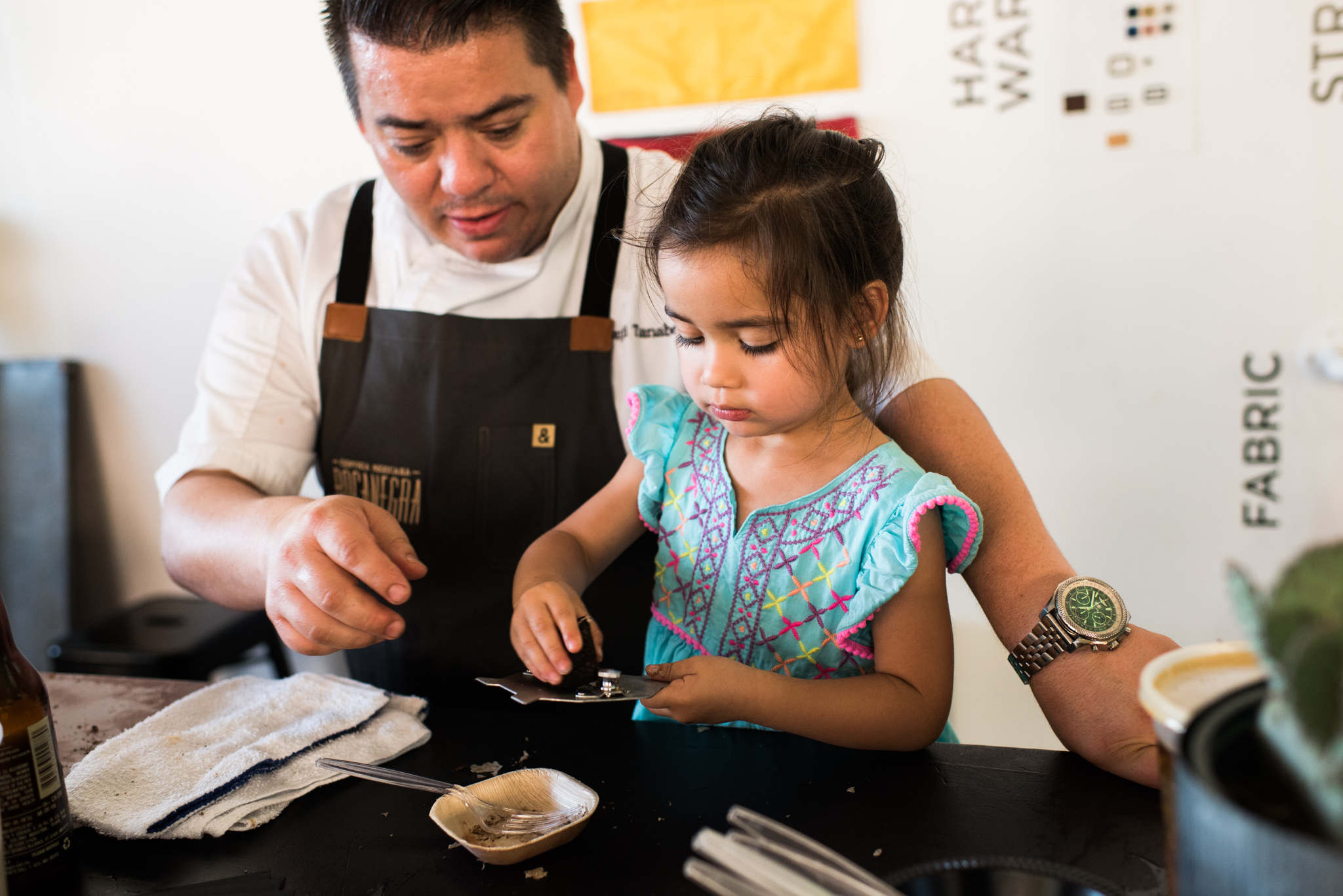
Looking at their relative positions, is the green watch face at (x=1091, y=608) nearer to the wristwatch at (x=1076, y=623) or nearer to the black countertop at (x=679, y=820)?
the wristwatch at (x=1076, y=623)

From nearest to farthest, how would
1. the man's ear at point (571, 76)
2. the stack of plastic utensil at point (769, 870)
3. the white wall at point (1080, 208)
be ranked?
the stack of plastic utensil at point (769, 870) < the man's ear at point (571, 76) < the white wall at point (1080, 208)

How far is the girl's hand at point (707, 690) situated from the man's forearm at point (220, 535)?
1.85 feet

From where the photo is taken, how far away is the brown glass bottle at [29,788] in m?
0.68

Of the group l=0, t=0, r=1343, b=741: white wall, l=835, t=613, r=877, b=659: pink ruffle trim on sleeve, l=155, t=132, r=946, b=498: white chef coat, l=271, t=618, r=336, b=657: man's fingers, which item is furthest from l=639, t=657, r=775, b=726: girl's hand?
l=0, t=0, r=1343, b=741: white wall

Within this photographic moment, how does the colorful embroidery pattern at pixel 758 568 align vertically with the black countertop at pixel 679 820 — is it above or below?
above

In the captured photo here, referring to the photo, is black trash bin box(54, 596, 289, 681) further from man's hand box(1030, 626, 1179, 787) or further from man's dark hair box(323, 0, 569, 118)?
man's hand box(1030, 626, 1179, 787)

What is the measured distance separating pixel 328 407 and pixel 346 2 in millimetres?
593

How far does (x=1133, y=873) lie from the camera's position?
65 cm

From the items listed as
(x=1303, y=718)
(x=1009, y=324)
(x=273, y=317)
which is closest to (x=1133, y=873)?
(x=1303, y=718)

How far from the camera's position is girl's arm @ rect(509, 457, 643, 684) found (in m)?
0.91

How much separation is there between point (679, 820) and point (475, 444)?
31.2 inches

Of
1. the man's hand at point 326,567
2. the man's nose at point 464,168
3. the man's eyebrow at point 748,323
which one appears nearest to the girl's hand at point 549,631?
the man's hand at point 326,567

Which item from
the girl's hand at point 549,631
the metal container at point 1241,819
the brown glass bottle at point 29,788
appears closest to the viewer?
the metal container at point 1241,819

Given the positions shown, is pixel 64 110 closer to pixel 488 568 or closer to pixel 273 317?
pixel 273 317
